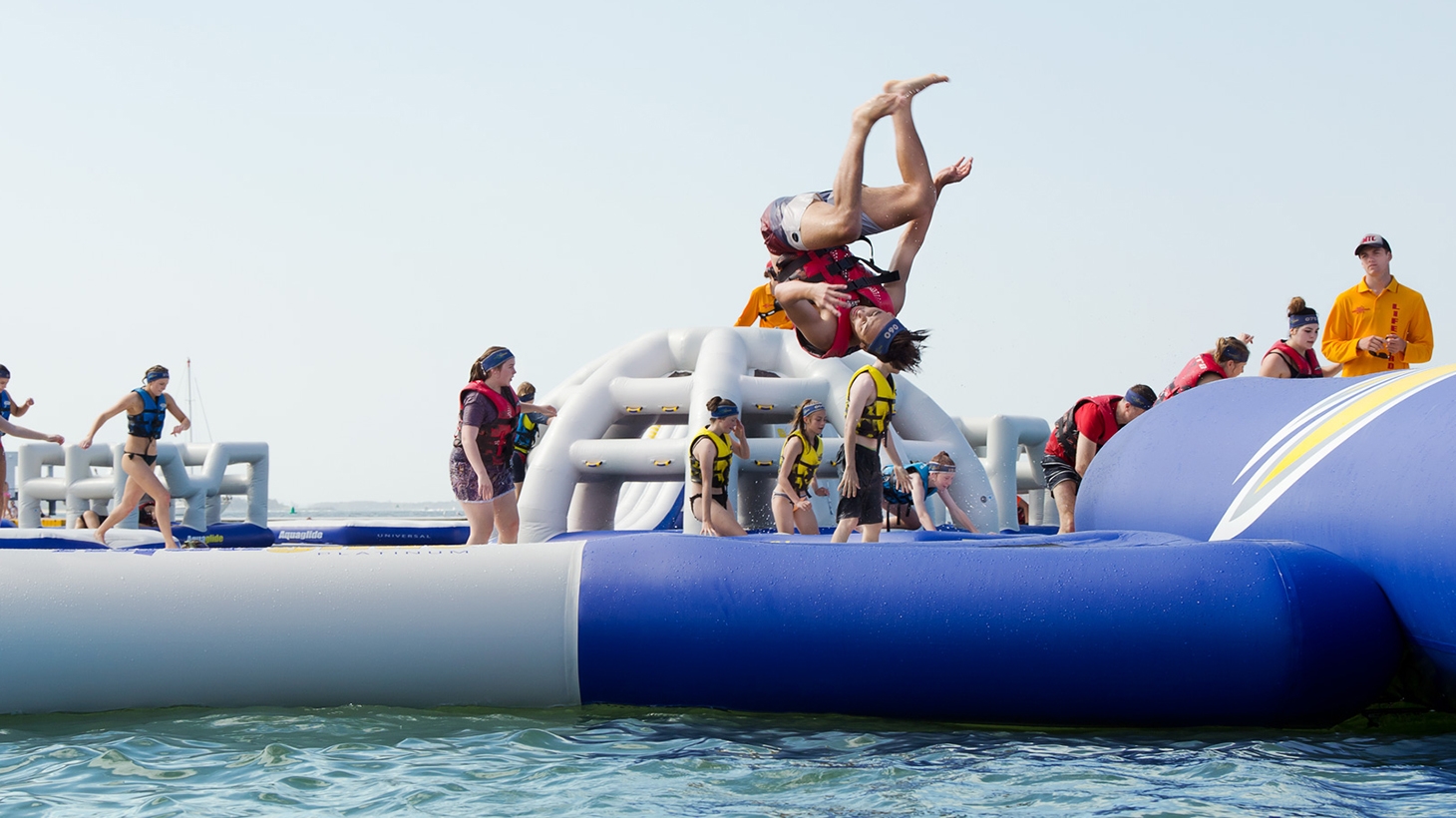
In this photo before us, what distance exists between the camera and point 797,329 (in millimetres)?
4348

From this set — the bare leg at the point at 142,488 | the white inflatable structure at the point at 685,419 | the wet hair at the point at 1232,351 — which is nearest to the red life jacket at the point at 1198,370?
the wet hair at the point at 1232,351

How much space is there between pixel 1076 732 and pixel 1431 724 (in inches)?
39.1

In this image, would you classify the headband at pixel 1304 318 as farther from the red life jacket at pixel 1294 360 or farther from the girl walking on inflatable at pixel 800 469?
the girl walking on inflatable at pixel 800 469

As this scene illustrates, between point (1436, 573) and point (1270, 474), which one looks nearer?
point (1436, 573)

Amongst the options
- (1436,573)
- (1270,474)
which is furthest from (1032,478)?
(1436,573)

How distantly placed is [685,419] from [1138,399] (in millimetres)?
3506

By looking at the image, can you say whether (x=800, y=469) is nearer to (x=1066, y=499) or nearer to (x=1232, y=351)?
(x=1066, y=499)

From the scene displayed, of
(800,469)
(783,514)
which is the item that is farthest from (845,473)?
(783,514)

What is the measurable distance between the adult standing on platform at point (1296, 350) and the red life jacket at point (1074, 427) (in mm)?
1069

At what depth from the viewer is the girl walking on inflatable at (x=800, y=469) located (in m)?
7.09

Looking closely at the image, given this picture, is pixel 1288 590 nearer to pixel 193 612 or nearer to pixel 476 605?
pixel 476 605

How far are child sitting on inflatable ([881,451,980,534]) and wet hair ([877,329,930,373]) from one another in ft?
8.77

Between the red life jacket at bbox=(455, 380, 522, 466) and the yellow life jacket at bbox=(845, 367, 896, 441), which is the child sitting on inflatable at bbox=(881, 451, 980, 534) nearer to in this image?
the yellow life jacket at bbox=(845, 367, 896, 441)

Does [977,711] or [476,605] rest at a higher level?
[476,605]
